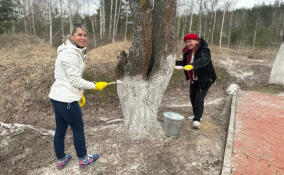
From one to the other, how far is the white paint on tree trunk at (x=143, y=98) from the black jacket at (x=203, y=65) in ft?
1.54

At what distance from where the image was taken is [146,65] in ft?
9.19

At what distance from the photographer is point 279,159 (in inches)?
103

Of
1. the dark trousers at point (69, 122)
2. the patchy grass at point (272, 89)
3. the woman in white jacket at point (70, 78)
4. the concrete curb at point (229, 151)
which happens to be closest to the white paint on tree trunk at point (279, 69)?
the patchy grass at point (272, 89)

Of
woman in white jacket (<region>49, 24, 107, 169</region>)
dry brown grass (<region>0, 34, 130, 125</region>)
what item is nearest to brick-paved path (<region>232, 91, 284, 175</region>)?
woman in white jacket (<region>49, 24, 107, 169</region>)

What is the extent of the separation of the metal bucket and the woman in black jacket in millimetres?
567

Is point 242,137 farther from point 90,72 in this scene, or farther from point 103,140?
point 90,72

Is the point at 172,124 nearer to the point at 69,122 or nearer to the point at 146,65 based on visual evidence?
the point at 146,65

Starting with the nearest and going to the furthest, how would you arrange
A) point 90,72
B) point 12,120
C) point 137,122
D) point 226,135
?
point 137,122 < point 226,135 < point 12,120 < point 90,72

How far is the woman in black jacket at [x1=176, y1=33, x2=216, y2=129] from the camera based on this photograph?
301 cm

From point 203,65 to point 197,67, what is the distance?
106 millimetres

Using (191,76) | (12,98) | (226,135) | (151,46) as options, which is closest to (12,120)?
(12,98)

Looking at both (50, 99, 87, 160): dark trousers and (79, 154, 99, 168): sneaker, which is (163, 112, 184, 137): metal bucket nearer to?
(79, 154, 99, 168): sneaker

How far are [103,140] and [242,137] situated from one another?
95.9 inches

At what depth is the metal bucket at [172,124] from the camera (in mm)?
2893
